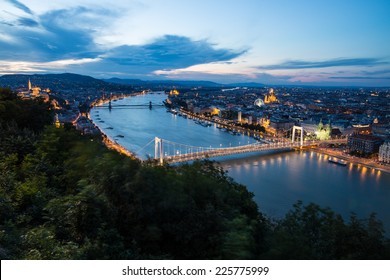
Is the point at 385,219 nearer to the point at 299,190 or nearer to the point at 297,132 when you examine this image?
the point at 299,190

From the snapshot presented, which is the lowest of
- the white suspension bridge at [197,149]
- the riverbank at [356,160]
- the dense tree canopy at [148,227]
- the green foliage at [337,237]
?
the riverbank at [356,160]

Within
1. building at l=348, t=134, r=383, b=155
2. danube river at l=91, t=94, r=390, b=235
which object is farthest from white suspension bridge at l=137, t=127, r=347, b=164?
building at l=348, t=134, r=383, b=155

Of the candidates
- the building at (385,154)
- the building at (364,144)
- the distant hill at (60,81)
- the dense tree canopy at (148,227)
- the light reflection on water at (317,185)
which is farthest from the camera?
the distant hill at (60,81)

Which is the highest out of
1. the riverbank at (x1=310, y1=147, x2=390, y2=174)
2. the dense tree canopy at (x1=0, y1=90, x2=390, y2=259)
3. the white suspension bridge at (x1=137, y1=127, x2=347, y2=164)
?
the dense tree canopy at (x1=0, y1=90, x2=390, y2=259)

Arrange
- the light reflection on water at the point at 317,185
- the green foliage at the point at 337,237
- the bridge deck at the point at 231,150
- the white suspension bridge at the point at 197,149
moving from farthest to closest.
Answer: the white suspension bridge at the point at 197,149
the bridge deck at the point at 231,150
the light reflection on water at the point at 317,185
the green foliage at the point at 337,237

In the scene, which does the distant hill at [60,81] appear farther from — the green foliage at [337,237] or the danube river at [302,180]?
the green foliage at [337,237]

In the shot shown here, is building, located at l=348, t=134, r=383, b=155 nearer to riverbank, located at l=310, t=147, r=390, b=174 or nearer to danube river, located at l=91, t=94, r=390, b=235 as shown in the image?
riverbank, located at l=310, t=147, r=390, b=174

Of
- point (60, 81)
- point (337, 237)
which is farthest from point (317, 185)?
point (60, 81)

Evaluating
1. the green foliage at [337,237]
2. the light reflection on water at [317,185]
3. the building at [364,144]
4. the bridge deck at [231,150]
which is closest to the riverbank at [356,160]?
the light reflection on water at [317,185]

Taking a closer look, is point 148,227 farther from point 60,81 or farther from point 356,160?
point 60,81
